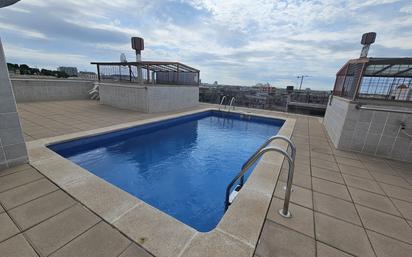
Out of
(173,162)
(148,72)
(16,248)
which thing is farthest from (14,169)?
(148,72)

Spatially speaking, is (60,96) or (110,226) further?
(60,96)

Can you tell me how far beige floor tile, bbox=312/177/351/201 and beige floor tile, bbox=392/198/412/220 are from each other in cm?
49

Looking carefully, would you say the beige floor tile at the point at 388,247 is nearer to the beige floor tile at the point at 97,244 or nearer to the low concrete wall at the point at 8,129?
the beige floor tile at the point at 97,244

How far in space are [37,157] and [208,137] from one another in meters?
4.33

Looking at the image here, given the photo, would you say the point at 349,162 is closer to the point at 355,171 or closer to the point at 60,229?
the point at 355,171

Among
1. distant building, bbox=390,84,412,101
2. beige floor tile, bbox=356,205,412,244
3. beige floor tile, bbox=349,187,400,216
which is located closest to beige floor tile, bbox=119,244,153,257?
beige floor tile, bbox=356,205,412,244

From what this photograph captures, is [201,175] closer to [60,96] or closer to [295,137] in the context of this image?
[295,137]

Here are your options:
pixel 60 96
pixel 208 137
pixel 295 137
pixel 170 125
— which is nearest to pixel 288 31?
pixel 295 137

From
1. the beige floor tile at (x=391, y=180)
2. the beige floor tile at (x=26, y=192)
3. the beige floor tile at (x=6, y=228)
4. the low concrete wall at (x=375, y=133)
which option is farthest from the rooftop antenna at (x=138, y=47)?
the beige floor tile at (x=391, y=180)

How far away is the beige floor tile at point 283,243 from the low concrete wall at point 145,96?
679cm

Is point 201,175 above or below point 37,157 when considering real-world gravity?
below

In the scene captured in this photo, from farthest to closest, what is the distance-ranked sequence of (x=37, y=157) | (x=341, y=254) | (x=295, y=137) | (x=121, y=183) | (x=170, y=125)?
(x=170, y=125) < (x=295, y=137) < (x=121, y=183) < (x=37, y=157) < (x=341, y=254)

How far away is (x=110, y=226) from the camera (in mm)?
1450

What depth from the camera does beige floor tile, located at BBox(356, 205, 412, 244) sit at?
154cm
